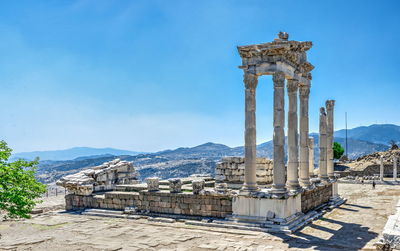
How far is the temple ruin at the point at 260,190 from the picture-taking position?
14.4 m

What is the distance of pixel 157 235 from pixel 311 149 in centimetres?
1499

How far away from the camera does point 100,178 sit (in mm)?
20656

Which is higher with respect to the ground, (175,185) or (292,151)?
(292,151)

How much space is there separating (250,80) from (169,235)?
696cm

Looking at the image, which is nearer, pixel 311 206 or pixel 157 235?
pixel 157 235

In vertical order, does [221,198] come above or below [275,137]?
below

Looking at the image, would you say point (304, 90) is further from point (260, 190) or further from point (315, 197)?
point (260, 190)

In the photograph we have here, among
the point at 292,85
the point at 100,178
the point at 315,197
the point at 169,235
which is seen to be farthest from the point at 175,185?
the point at 315,197

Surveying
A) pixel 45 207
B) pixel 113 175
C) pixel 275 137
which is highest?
pixel 275 137

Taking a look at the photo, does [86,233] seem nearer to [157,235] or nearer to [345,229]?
[157,235]

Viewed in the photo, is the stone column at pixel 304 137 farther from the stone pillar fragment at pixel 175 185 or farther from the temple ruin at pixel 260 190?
the stone pillar fragment at pixel 175 185

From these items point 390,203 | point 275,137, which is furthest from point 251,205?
point 390,203

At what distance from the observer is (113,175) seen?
21.7m

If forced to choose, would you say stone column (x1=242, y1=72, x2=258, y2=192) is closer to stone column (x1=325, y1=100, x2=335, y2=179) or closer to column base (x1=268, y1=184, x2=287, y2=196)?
column base (x1=268, y1=184, x2=287, y2=196)
